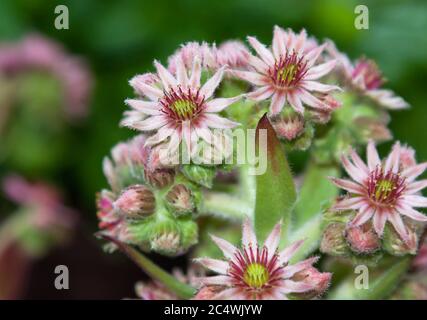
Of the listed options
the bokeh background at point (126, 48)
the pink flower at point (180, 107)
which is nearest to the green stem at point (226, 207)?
the pink flower at point (180, 107)

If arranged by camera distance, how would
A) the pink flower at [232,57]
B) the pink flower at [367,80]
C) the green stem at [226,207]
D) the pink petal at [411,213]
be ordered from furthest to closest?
the pink flower at [367,80]
the green stem at [226,207]
the pink flower at [232,57]
the pink petal at [411,213]

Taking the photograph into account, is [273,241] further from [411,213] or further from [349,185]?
[411,213]

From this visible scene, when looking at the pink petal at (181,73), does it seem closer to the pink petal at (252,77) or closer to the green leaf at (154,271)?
the pink petal at (252,77)

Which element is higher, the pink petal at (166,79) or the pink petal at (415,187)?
the pink petal at (166,79)

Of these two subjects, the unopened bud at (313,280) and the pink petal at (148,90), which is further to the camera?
the pink petal at (148,90)

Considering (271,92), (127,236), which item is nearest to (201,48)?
(271,92)

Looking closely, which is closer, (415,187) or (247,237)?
(247,237)

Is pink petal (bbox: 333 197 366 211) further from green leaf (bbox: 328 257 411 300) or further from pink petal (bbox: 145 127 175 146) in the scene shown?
pink petal (bbox: 145 127 175 146)

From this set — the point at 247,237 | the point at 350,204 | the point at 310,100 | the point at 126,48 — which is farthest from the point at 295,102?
the point at 126,48
